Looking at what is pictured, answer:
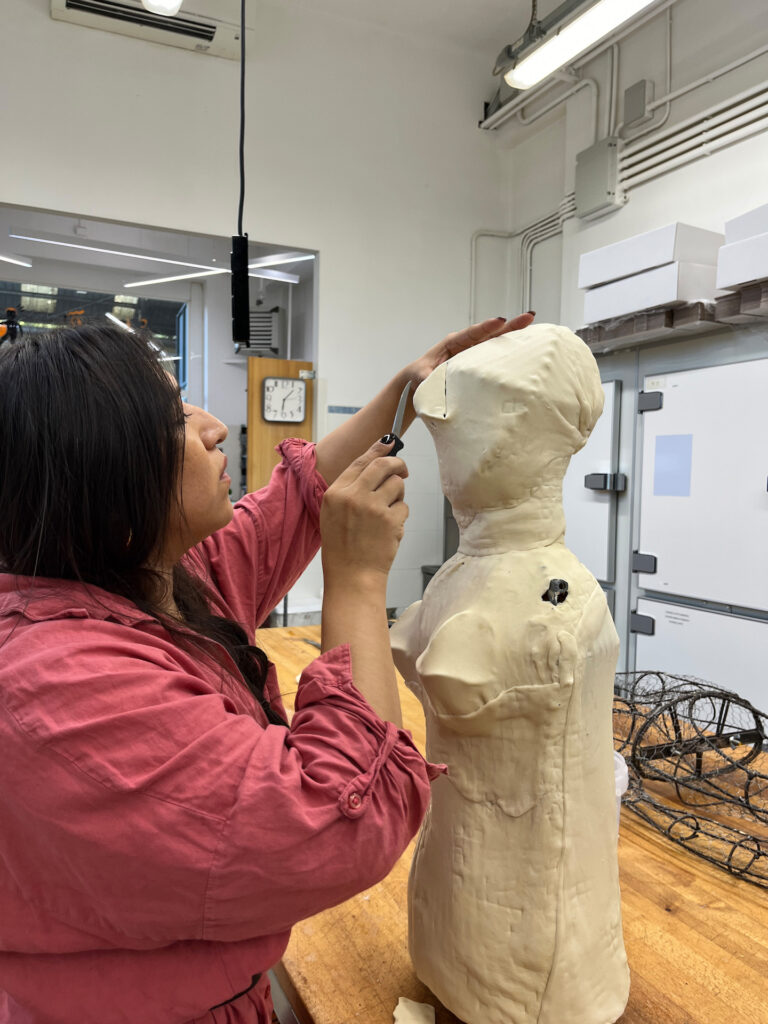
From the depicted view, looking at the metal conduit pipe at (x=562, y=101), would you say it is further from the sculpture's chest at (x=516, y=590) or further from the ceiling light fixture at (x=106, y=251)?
the sculpture's chest at (x=516, y=590)

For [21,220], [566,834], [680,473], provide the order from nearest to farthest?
[566,834], [680,473], [21,220]

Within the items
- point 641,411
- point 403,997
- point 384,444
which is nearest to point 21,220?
point 641,411

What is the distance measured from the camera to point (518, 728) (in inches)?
36.4

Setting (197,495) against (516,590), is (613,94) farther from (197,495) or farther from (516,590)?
(197,495)

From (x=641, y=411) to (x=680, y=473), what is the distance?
0.34 metres

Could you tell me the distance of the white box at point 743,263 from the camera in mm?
2465

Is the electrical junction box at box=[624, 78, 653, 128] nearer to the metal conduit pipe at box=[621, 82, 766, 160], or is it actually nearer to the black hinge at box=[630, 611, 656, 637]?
the metal conduit pipe at box=[621, 82, 766, 160]

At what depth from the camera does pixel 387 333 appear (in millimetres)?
4461

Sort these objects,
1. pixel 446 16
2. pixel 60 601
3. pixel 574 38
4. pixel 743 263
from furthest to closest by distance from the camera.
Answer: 1. pixel 446 16
2. pixel 574 38
3. pixel 743 263
4. pixel 60 601

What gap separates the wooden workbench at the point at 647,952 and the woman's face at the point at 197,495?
62cm

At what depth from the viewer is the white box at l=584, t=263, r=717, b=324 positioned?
279cm

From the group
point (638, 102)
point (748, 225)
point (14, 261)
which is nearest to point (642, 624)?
point (748, 225)

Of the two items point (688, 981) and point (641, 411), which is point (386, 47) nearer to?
point (641, 411)

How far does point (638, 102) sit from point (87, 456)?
12.9 ft
